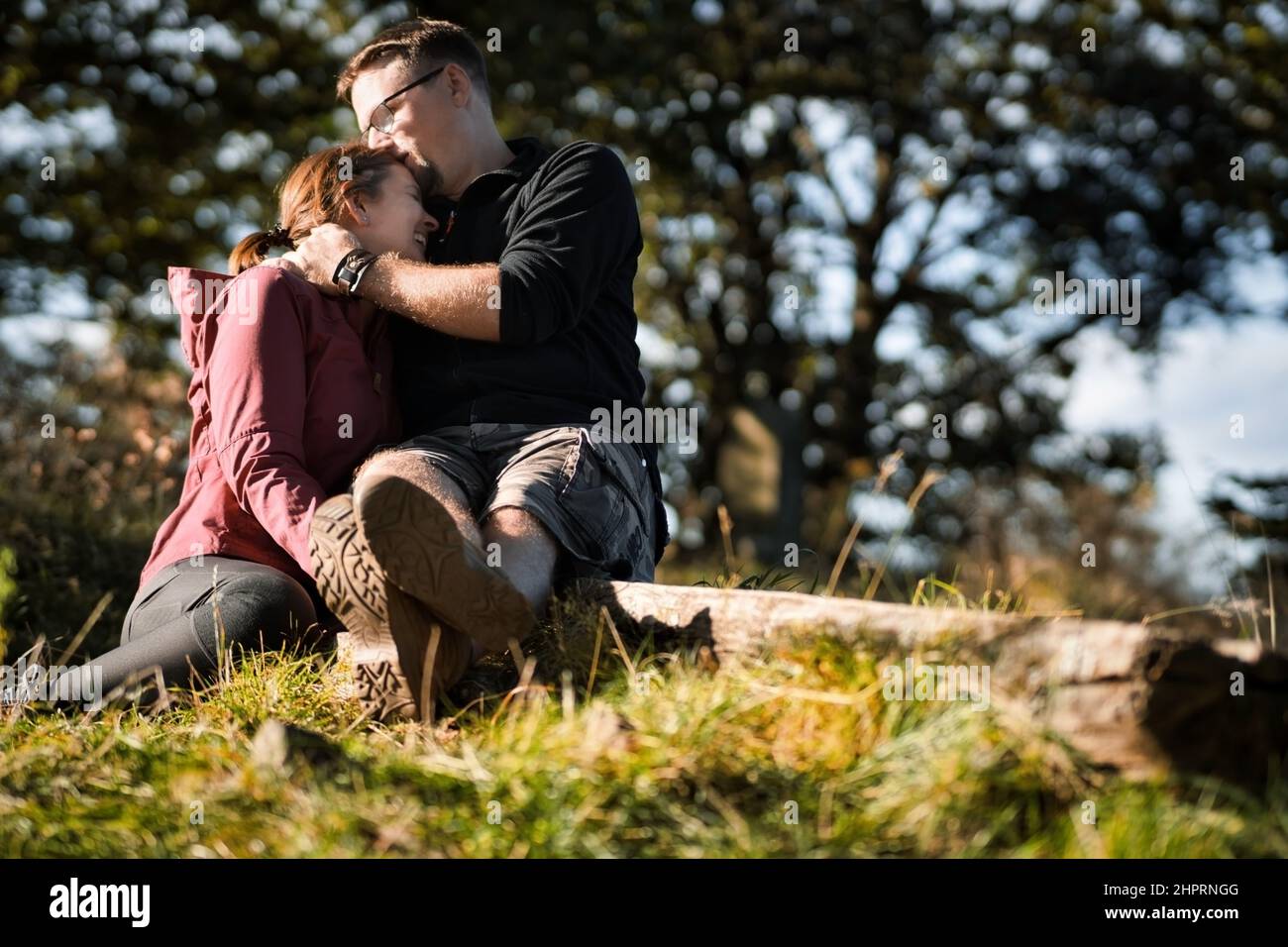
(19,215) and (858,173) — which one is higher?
(858,173)

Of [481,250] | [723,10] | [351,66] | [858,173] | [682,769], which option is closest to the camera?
[682,769]

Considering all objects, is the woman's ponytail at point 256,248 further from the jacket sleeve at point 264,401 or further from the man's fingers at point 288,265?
the jacket sleeve at point 264,401

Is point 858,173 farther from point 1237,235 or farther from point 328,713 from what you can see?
point 328,713

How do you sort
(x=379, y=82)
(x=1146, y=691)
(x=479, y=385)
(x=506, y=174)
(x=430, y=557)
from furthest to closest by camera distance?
(x=379, y=82) < (x=506, y=174) < (x=479, y=385) < (x=430, y=557) < (x=1146, y=691)

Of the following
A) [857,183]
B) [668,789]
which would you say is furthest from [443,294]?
[857,183]

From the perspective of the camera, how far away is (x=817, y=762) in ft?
7.80

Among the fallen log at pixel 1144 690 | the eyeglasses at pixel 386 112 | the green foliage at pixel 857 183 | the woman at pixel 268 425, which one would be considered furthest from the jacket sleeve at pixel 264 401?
the green foliage at pixel 857 183

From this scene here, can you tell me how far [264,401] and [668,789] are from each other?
1.70m

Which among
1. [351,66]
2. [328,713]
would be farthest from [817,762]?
[351,66]

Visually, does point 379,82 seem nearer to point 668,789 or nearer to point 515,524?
point 515,524

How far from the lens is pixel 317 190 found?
382cm

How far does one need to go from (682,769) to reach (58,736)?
1650mm

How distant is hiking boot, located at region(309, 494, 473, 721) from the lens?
2742 millimetres

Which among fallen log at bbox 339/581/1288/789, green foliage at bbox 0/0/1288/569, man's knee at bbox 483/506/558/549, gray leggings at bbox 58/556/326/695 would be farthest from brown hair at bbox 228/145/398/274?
green foliage at bbox 0/0/1288/569
